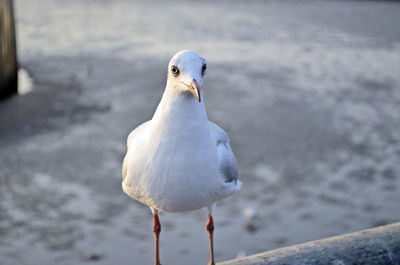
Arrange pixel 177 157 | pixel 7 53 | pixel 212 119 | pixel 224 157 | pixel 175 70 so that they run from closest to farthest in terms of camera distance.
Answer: pixel 175 70
pixel 177 157
pixel 224 157
pixel 212 119
pixel 7 53

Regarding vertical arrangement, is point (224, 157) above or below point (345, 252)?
above

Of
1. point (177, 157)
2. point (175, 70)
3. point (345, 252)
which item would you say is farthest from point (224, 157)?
point (345, 252)

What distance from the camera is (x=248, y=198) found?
5.72 meters

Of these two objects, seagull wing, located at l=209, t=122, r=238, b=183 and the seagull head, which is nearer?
the seagull head

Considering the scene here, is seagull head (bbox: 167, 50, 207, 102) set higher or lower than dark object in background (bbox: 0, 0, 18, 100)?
higher

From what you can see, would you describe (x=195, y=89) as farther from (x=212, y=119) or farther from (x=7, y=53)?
(x=7, y=53)

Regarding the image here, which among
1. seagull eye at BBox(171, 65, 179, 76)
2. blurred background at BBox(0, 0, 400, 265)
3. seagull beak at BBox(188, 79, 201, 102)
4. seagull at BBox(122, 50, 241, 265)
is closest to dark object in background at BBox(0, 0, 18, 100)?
blurred background at BBox(0, 0, 400, 265)

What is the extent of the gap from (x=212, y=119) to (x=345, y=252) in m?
5.14

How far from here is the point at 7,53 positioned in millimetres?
8836

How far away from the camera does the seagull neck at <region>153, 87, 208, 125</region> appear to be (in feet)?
8.57

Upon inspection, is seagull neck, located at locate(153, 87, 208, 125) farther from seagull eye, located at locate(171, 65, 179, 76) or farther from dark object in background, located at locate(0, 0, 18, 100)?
dark object in background, located at locate(0, 0, 18, 100)

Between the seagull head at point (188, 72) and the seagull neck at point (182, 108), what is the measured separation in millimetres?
53

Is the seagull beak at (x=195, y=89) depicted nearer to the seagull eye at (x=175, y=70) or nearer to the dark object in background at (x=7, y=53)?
the seagull eye at (x=175, y=70)

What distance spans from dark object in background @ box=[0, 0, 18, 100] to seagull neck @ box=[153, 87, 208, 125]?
6539mm
